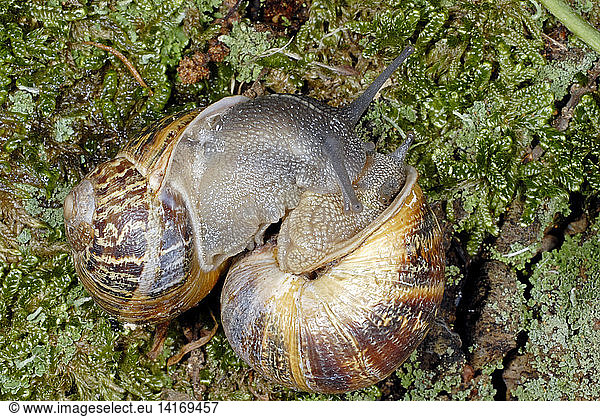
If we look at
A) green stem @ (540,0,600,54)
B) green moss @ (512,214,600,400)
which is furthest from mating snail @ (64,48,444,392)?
green stem @ (540,0,600,54)

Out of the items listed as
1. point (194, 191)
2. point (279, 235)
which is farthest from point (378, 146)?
point (194, 191)

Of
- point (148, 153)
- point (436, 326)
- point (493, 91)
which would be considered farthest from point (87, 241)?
point (493, 91)

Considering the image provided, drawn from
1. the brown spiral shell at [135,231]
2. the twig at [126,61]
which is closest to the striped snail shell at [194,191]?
the brown spiral shell at [135,231]

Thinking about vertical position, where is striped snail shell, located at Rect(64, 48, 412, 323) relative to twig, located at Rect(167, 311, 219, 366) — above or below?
above

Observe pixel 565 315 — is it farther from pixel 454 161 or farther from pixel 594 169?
pixel 454 161

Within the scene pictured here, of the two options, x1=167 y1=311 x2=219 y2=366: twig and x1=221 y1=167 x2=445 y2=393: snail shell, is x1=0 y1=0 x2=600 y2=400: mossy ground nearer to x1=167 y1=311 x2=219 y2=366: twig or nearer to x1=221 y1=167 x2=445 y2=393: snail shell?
x1=167 y1=311 x2=219 y2=366: twig
